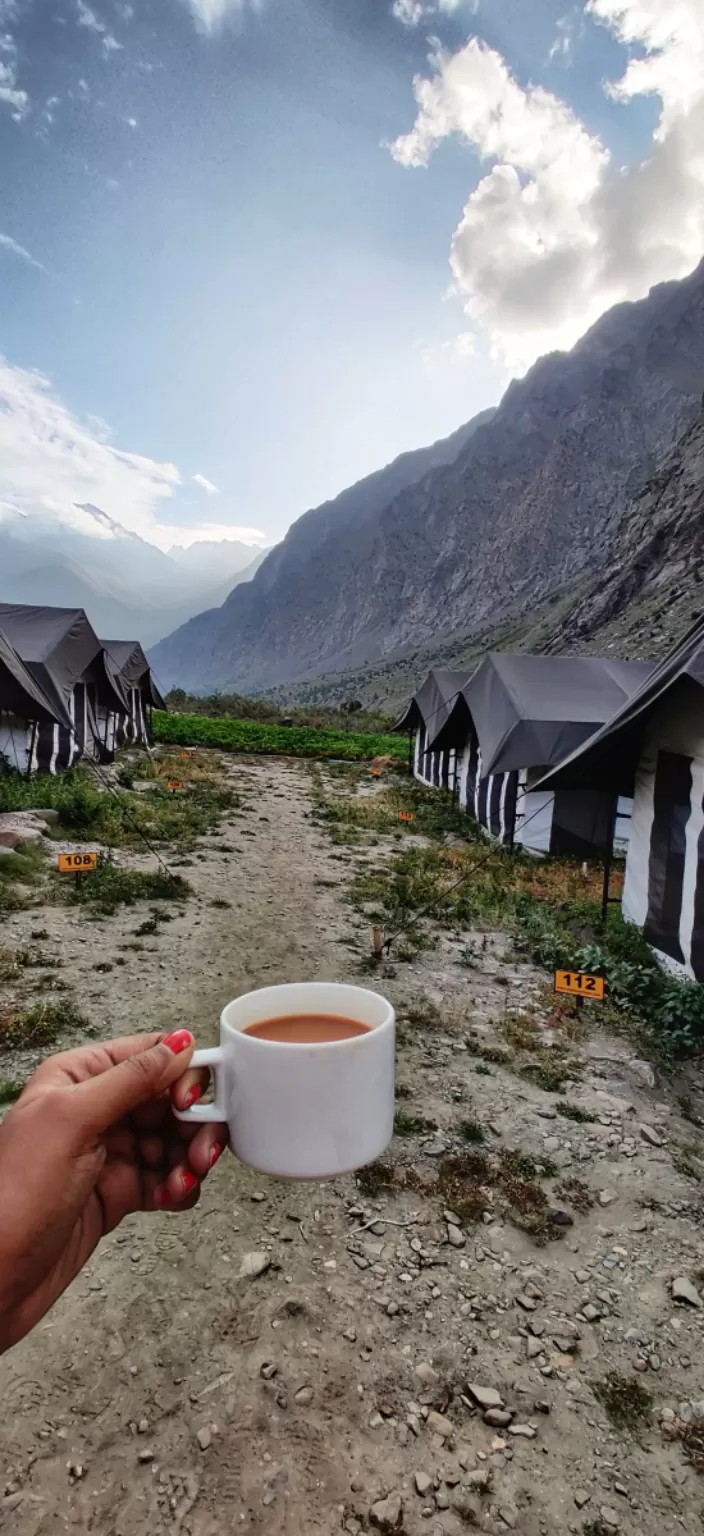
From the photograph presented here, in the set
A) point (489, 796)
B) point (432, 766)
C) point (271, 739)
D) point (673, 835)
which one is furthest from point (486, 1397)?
point (271, 739)

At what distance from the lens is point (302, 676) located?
139875mm

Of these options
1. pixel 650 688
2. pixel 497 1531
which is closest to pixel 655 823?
pixel 650 688

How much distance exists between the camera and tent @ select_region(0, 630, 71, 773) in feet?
41.4

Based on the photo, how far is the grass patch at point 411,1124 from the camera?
4098mm

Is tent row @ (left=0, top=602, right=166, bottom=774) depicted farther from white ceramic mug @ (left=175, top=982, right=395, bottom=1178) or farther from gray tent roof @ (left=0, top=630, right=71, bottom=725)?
white ceramic mug @ (left=175, top=982, right=395, bottom=1178)

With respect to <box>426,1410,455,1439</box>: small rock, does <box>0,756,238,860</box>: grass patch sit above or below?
above

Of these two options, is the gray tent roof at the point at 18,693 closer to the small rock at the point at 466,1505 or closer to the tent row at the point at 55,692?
the tent row at the point at 55,692

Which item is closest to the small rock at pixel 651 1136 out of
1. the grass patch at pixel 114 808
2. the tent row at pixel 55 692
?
the grass patch at pixel 114 808

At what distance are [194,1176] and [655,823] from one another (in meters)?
6.71

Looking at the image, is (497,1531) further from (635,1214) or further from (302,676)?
(302,676)

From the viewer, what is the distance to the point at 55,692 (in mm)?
15297

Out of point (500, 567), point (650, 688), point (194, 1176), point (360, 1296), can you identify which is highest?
point (500, 567)

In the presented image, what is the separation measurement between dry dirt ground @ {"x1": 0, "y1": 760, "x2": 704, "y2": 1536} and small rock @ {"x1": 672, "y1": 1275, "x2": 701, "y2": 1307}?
38 mm

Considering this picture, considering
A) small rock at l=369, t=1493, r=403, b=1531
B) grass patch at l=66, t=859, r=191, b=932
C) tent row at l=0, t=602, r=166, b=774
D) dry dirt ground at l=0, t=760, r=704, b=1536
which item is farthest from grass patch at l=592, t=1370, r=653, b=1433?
tent row at l=0, t=602, r=166, b=774
